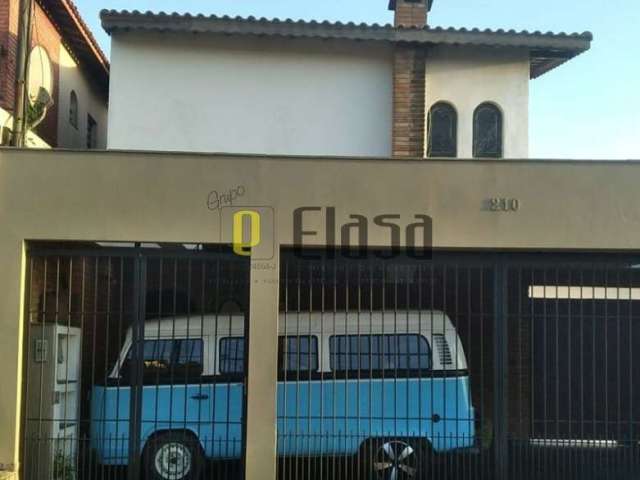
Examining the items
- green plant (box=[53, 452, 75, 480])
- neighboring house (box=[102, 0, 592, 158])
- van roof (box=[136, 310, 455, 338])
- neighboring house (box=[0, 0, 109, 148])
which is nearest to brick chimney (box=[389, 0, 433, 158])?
neighboring house (box=[102, 0, 592, 158])

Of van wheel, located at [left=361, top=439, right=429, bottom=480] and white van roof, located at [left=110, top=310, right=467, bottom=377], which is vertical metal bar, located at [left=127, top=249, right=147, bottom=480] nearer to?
white van roof, located at [left=110, top=310, right=467, bottom=377]

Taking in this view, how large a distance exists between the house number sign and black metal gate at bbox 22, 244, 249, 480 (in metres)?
2.41

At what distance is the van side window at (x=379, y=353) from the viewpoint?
7.21 m

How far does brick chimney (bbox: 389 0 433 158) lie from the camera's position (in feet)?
31.6

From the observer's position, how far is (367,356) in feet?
23.9

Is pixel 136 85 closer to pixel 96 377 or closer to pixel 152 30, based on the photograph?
pixel 152 30

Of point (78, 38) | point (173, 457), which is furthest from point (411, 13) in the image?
point (173, 457)

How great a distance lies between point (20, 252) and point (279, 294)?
7.97 ft

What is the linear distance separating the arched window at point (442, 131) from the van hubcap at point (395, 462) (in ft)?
15.1

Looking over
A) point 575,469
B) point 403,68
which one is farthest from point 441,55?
point 575,469

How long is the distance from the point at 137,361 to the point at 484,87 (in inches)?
251

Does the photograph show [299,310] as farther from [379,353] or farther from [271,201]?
[271,201]

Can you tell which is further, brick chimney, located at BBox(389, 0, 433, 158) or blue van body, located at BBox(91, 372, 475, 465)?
brick chimney, located at BBox(389, 0, 433, 158)

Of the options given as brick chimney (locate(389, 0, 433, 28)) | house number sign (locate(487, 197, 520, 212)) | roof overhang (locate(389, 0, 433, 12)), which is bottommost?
house number sign (locate(487, 197, 520, 212))
